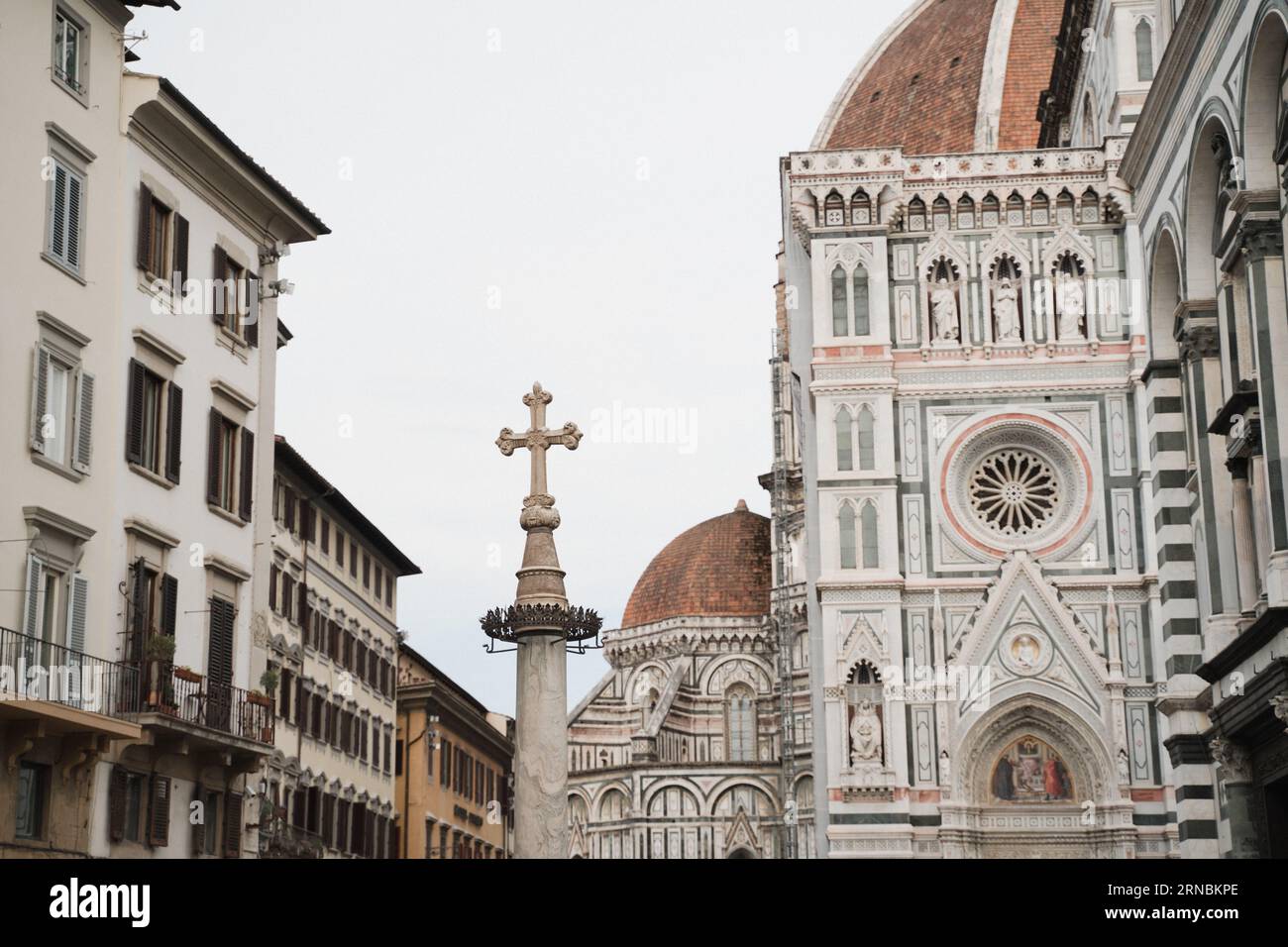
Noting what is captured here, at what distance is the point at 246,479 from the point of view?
99.8 ft

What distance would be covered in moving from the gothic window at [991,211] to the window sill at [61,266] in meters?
32.4

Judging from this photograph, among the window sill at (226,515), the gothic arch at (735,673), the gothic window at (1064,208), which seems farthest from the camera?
the gothic arch at (735,673)

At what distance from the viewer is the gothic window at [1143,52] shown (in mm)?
49812

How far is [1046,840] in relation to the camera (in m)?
50.1

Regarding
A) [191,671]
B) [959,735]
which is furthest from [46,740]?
[959,735]

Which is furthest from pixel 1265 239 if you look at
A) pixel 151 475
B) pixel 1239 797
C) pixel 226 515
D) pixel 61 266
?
pixel 226 515

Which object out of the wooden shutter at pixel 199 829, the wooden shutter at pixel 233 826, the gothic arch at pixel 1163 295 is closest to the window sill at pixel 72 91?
the wooden shutter at pixel 199 829

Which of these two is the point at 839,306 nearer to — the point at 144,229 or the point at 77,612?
the point at 144,229

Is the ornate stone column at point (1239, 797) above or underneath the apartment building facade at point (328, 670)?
underneath

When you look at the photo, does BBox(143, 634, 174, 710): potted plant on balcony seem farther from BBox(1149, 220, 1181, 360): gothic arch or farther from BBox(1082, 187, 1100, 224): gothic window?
BBox(1082, 187, 1100, 224): gothic window

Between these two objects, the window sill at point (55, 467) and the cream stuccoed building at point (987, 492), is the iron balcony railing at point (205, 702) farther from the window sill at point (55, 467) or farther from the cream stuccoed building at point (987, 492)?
the cream stuccoed building at point (987, 492)
